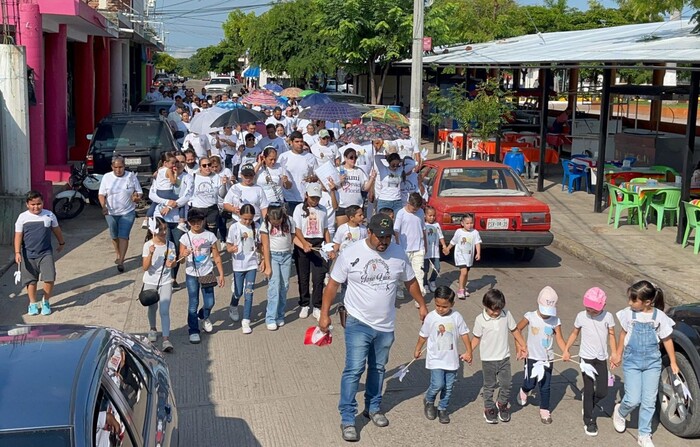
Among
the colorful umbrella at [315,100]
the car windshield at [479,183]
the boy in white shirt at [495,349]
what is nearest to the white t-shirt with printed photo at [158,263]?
the boy in white shirt at [495,349]

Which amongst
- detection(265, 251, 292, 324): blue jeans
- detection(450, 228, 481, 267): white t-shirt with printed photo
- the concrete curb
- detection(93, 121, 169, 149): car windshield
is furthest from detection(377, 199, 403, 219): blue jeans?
detection(93, 121, 169, 149): car windshield

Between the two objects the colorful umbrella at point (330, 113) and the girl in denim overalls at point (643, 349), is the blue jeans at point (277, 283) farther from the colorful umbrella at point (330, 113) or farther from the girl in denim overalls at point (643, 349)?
the colorful umbrella at point (330, 113)

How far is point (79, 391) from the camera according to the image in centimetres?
391

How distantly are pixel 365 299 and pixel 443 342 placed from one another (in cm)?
78

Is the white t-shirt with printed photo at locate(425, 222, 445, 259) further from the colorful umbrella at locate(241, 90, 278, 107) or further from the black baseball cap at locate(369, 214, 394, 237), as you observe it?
the colorful umbrella at locate(241, 90, 278, 107)

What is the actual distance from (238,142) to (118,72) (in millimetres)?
18831

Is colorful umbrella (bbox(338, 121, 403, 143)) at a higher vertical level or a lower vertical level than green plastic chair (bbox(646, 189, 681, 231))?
higher

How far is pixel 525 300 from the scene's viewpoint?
11.1 meters

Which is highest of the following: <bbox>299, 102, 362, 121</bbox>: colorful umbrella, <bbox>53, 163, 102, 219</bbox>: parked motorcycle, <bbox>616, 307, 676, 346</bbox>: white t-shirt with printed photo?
<bbox>299, 102, 362, 121</bbox>: colorful umbrella

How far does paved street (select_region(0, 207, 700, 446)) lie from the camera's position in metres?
6.82

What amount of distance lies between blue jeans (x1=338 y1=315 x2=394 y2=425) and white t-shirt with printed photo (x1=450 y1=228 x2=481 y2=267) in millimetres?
4320

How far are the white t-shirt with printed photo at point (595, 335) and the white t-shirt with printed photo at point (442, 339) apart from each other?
0.92 m

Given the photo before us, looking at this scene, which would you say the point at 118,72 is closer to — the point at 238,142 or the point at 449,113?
the point at 449,113

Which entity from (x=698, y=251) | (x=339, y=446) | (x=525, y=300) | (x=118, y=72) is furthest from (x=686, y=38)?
(x=118, y=72)
